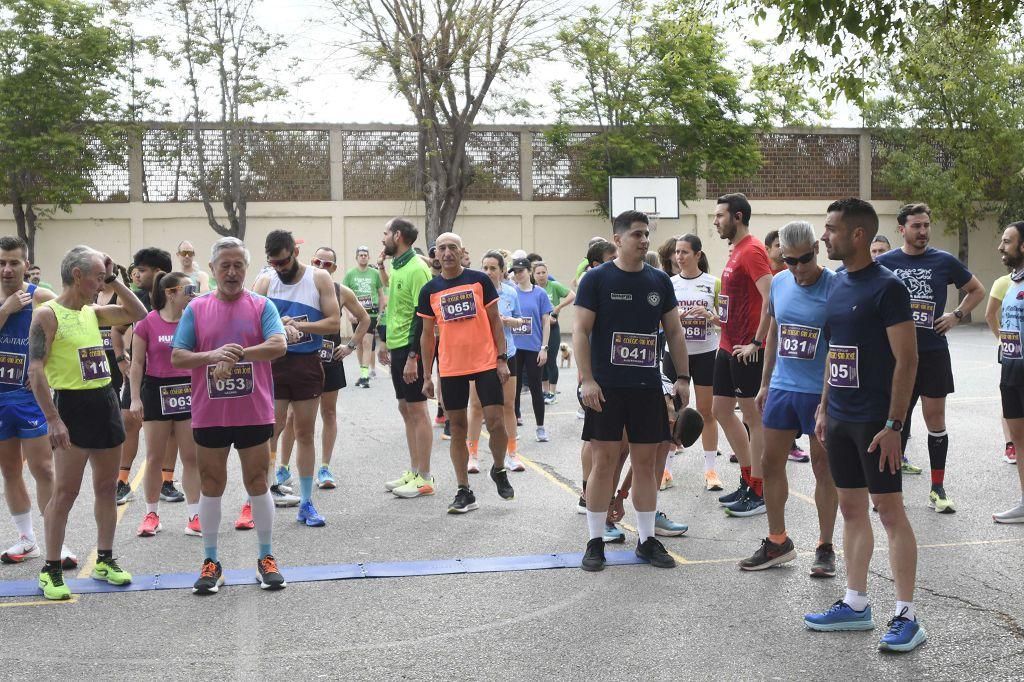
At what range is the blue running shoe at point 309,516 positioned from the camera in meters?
7.77

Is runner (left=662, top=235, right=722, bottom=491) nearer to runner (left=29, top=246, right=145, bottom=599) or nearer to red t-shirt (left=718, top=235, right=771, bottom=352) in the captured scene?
red t-shirt (left=718, top=235, right=771, bottom=352)

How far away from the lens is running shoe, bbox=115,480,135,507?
28.4 ft

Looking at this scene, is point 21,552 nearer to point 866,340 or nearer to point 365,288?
point 866,340

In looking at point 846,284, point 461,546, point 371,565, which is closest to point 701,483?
point 461,546

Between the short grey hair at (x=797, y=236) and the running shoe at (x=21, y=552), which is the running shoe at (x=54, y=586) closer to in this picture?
the running shoe at (x=21, y=552)

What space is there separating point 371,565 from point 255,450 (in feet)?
3.59

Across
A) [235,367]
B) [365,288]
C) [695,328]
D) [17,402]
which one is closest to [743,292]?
[695,328]

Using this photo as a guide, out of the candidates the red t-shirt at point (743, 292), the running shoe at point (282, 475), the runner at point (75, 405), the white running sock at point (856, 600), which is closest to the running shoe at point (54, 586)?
the runner at point (75, 405)

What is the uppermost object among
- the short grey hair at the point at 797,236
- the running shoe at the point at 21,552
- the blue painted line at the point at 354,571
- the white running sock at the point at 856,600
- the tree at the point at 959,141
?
the tree at the point at 959,141

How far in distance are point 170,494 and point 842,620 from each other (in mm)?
Answer: 5524

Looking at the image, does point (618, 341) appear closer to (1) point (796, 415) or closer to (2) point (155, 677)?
(1) point (796, 415)

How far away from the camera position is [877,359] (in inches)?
200

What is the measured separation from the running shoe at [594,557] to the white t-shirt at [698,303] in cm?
283

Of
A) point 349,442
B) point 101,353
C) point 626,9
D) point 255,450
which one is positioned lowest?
point 349,442
